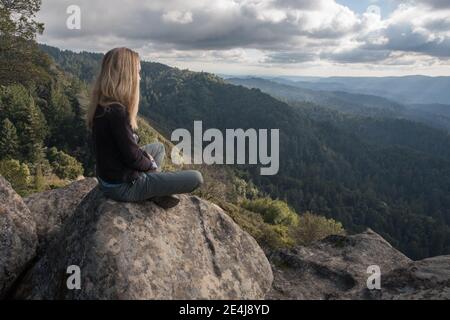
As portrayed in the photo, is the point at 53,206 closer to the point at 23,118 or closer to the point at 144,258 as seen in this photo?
the point at 144,258

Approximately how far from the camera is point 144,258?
7.96 m

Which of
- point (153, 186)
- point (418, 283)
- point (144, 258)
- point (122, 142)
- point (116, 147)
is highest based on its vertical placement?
point (122, 142)

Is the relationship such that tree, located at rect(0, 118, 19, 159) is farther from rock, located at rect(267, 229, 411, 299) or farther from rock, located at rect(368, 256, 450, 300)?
rock, located at rect(368, 256, 450, 300)

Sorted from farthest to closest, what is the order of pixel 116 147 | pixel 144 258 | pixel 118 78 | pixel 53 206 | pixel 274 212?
pixel 274 212
pixel 53 206
pixel 116 147
pixel 118 78
pixel 144 258

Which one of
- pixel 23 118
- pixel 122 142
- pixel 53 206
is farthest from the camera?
pixel 23 118

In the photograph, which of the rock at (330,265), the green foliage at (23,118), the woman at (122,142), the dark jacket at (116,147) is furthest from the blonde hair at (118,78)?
the green foliage at (23,118)

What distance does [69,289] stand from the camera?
7.73m

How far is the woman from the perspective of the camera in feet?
26.8

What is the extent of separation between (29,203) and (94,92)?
19.1 ft

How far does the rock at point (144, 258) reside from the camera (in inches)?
299

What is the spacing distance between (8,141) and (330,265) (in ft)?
265

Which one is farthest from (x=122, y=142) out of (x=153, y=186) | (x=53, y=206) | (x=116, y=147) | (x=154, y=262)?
(x=53, y=206)
